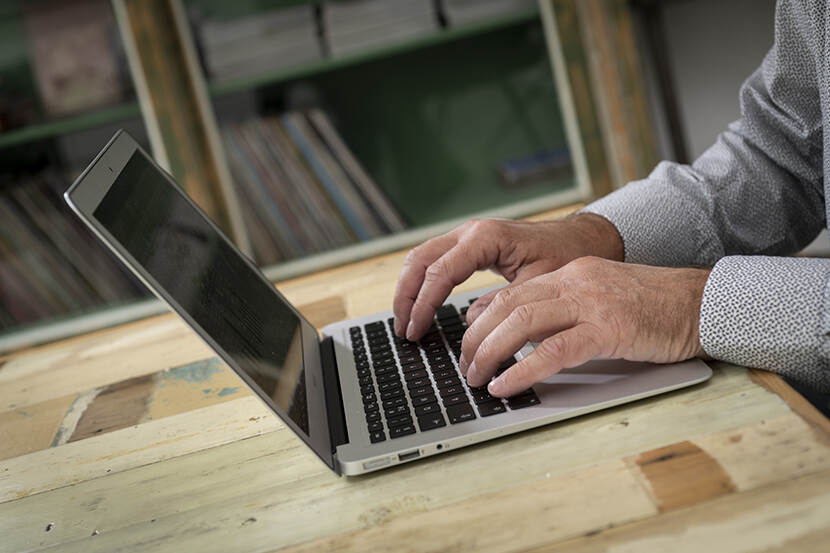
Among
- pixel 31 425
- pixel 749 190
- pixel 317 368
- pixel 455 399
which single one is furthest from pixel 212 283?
pixel 749 190

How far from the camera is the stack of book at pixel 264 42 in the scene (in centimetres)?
186

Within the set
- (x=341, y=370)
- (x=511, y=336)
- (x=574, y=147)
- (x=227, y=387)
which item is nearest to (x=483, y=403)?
(x=511, y=336)

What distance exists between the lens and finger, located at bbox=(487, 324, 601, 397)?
0.67 metres

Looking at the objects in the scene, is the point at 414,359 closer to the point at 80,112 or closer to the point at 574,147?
the point at 574,147

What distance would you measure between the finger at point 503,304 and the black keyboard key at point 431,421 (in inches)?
3.0

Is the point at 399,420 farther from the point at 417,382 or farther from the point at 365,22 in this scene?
the point at 365,22

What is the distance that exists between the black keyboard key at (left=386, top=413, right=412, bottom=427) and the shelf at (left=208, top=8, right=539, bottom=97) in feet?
4.39

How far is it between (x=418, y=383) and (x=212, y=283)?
0.23 m

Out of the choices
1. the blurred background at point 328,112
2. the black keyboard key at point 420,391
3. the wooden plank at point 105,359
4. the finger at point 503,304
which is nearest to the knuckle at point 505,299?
the finger at point 503,304

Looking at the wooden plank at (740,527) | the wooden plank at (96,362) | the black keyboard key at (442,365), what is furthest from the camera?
the wooden plank at (96,362)

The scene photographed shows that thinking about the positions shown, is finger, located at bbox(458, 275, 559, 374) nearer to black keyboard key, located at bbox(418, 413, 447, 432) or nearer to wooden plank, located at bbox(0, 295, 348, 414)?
black keyboard key, located at bbox(418, 413, 447, 432)

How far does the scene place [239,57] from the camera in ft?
6.15

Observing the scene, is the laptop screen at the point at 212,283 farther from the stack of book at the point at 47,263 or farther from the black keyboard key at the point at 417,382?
the stack of book at the point at 47,263

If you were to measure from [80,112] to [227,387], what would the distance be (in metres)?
1.19
